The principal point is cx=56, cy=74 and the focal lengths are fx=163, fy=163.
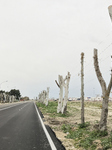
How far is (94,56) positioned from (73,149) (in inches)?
198

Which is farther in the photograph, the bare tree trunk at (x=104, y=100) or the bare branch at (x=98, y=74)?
the bare branch at (x=98, y=74)

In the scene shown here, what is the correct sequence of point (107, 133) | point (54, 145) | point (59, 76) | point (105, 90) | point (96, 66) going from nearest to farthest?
1. point (54, 145)
2. point (107, 133)
3. point (105, 90)
4. point (96, 66)
5. point (59, 76)

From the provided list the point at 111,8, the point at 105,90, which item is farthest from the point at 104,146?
the point at 111,8

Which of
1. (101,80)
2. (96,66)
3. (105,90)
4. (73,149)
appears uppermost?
(96,66)

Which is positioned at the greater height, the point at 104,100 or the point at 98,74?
the point at 98,74

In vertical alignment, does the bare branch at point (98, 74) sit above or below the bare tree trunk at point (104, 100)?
above

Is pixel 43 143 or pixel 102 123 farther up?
pixel 102 123

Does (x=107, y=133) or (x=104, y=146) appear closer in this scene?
(x=104, y=146)

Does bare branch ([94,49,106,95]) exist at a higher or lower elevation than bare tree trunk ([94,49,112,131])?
higher

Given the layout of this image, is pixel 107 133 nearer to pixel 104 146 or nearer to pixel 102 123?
pixel 102 123

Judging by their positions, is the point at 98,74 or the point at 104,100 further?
the point at 98,74

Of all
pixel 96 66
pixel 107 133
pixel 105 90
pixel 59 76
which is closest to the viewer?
pixel 107 133

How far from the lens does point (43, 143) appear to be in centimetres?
644

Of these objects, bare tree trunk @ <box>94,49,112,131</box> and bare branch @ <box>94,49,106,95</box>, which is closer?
bare tree trunk @ <box>94,49,112,131</box>
